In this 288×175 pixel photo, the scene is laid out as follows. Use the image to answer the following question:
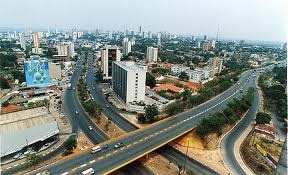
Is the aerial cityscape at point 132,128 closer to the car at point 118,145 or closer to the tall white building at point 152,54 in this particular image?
the car at point 118,145

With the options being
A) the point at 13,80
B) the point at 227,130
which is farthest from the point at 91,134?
the point at 13,80

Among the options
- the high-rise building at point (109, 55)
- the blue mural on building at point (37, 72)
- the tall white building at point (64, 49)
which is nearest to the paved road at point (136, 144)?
the high-rise building at point (109, 55)

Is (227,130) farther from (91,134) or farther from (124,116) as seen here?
(91,134)

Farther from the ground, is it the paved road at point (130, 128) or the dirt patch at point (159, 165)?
the paved road at point (130, 128)

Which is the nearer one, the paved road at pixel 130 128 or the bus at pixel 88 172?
the bus at pixel 88 172

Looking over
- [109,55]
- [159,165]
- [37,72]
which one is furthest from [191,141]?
[37,72]

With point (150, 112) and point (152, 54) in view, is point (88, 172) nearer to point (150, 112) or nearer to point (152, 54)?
point (150, 112)

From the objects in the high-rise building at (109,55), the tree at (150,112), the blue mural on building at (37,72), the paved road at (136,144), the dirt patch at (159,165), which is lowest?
the dirt patch at (159,165)
